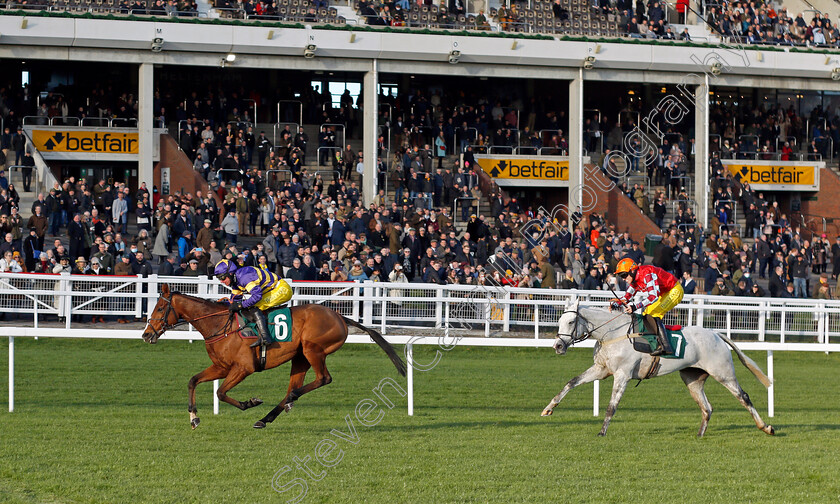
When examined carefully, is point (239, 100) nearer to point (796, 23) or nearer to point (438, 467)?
point (796, 23)

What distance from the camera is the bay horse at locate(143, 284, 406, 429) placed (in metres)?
10.4

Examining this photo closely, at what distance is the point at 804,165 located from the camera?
35.6 meters

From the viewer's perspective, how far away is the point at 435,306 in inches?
750

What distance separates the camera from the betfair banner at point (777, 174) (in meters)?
34.7

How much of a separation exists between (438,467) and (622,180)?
2438cm

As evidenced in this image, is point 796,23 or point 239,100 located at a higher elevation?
point 796,23

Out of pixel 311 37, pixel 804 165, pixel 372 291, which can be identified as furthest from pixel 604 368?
pixel 804 165

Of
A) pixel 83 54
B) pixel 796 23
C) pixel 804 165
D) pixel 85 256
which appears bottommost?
pixel 85 256

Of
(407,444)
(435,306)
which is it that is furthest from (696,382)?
(435,306)

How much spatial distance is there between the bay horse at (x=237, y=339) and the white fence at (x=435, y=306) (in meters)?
6.09

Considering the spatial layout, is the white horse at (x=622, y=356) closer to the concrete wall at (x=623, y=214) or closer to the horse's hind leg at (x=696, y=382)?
the horse's hind leg at (x=696, y=382)

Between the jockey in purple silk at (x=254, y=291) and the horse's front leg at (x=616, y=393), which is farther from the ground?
the jockey in purple silk at (x=254, y=291)

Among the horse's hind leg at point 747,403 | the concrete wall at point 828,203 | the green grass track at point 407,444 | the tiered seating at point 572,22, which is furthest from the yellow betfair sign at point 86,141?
the horse's hind leg at point 747,403

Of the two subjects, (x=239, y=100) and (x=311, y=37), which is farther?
(x=239, y=100)
